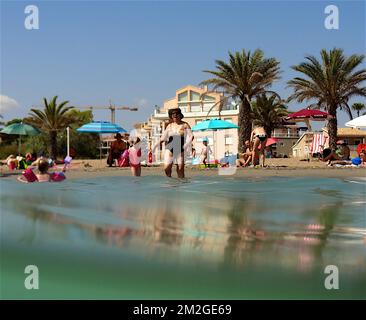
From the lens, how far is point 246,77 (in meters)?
27.1

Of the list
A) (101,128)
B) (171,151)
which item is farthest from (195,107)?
(171,151)

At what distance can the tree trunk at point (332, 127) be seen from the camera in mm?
26438

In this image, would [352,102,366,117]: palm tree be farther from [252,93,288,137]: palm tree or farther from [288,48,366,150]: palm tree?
[288,48,366,150]: palm tree

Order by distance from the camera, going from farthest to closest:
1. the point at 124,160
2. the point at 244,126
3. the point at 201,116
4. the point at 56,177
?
the point at 201,116 → the point at 244,126 → the point at 124,160 → the point at 56,177

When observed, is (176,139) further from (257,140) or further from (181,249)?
(257,140)

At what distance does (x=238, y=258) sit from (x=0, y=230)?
1839 millimetres

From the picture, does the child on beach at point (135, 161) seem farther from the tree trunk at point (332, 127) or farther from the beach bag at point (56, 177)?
the tree trunk at point (332, 127)

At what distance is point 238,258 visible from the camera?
2.76m

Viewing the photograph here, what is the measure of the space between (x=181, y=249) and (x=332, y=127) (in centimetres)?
2520

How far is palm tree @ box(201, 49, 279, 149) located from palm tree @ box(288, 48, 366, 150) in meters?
1.76

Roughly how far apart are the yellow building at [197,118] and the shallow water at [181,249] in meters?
19.3

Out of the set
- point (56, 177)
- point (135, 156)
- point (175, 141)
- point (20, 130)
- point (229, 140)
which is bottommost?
point (56, 177)
